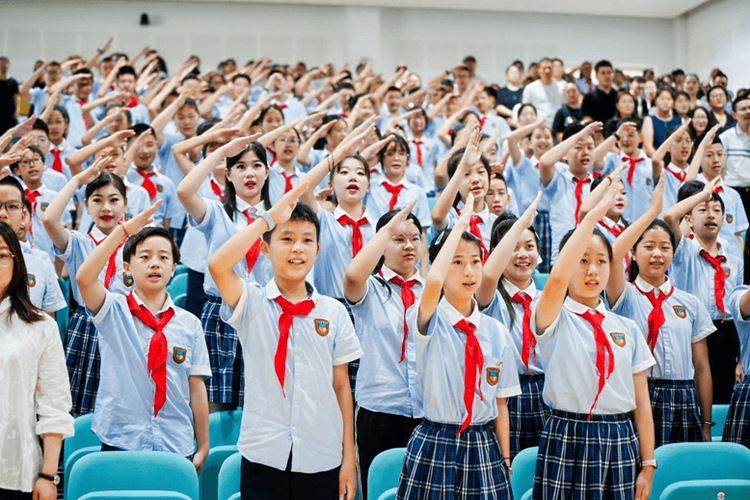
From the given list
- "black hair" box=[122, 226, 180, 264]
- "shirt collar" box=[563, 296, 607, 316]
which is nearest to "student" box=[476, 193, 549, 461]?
"shirt collar" box=[563, 296, 607, 316]

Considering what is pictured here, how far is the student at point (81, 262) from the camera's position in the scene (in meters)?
3.76

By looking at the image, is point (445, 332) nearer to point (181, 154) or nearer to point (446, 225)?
point (446, 225)

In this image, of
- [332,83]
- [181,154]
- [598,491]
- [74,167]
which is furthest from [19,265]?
[332,83]

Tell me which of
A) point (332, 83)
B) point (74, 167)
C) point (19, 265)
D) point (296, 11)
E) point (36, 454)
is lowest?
point (36, 454)

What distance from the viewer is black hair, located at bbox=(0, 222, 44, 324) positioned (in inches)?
95.3

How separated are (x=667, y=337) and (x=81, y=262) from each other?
2669 millimetres

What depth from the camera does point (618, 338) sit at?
2.71 metres

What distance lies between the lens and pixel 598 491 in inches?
99.4

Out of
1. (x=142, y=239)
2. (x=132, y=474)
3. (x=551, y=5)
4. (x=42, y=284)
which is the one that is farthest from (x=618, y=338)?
(x=551, y=5)

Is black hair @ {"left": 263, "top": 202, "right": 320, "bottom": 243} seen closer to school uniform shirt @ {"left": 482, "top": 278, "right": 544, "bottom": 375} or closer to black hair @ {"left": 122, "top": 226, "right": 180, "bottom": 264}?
black hair @ {"left": 122, "top": 226, "right": 180, "bottom": 264}

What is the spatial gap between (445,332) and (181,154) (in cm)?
258

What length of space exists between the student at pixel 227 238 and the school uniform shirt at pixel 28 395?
124cm

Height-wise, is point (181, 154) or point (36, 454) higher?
point (181, 154)

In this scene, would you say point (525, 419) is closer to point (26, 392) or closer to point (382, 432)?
point (382, 432)
